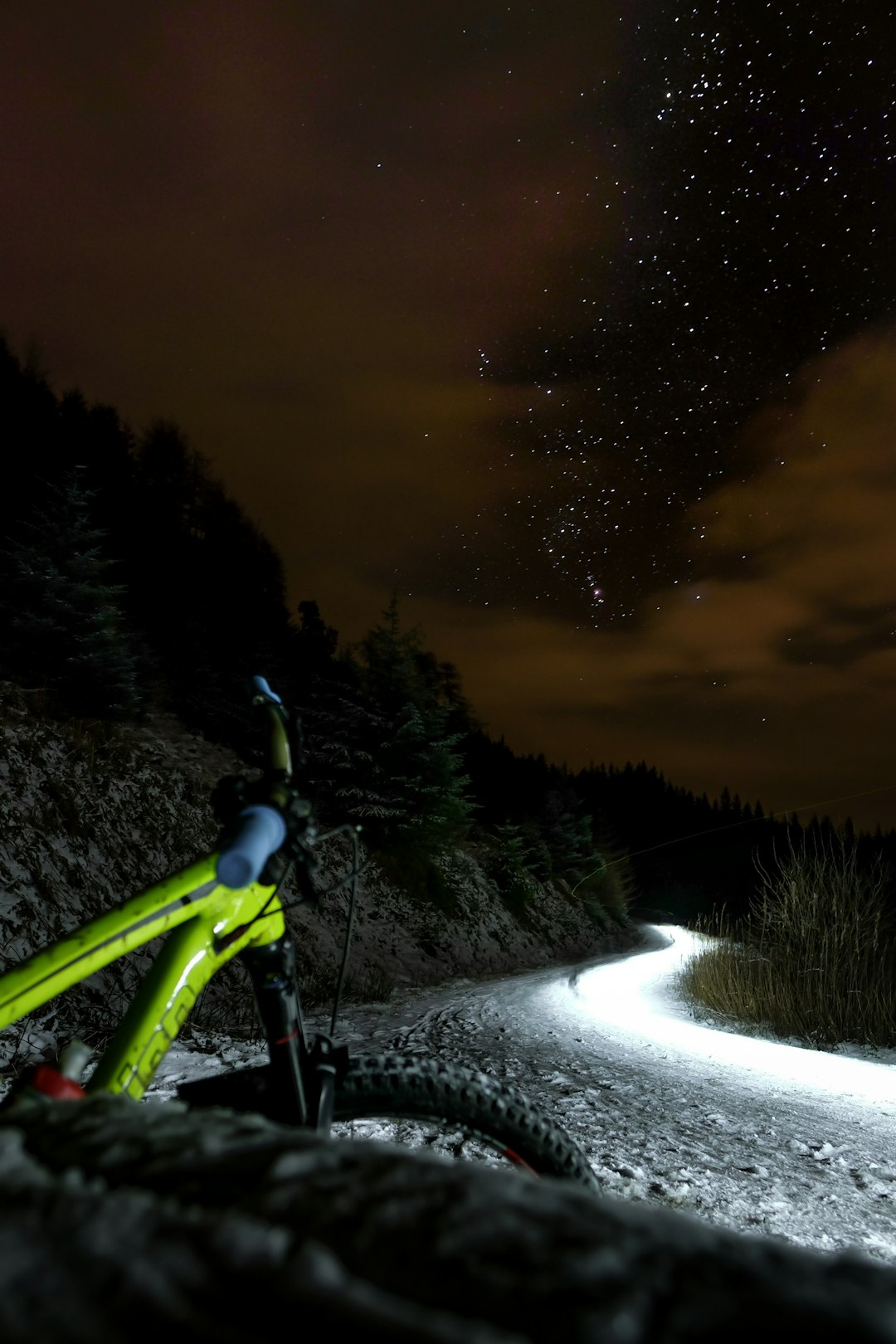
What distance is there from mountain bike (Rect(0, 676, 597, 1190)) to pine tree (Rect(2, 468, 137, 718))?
14014 mm

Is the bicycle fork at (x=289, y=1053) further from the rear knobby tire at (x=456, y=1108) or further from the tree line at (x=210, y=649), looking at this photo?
the tree line at (x=210, y=649)

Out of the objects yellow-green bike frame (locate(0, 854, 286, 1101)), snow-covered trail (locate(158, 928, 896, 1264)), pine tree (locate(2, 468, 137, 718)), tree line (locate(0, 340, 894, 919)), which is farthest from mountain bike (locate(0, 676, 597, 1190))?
pine tree (locate(2, 468, 137, 718))

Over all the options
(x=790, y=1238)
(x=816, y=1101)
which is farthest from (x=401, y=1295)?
(x=816, y=1101)

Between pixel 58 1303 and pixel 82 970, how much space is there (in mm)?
1229

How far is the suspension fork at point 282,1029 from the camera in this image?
1.82 meters

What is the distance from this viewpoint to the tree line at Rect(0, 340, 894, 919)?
14.8 meters

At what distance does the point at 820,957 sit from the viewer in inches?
390

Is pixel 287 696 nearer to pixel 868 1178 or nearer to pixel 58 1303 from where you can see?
pixel 868 1178

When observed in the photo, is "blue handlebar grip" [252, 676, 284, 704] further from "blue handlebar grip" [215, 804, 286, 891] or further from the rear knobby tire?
the rear knobby tire

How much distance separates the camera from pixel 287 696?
2403cm

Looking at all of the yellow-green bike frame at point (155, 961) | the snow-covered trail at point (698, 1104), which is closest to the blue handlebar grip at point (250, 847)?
the yellow-green bike frame at point (155, 961)

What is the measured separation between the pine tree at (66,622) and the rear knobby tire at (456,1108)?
14128mm

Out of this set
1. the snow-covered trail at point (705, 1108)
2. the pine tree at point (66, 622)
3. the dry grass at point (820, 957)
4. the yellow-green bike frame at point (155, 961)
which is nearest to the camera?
the yellow-green bike frame at point (155, 961)

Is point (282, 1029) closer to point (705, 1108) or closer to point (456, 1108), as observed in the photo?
point (456, 1108)
